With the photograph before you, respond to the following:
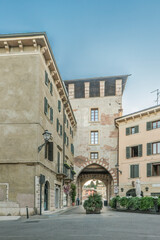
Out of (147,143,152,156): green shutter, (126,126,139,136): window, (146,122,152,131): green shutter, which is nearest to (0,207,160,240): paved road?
(147,143,152,156): green shutter

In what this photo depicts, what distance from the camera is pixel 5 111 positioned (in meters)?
20.9

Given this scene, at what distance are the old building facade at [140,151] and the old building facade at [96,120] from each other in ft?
10.2

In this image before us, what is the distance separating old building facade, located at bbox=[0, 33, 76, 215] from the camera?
64.3 feet

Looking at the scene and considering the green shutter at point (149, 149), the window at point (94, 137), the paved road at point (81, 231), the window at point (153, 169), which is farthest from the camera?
the window at point (94, 137)

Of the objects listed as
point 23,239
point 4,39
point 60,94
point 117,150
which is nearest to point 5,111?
point 4,39

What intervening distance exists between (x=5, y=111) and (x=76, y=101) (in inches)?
967

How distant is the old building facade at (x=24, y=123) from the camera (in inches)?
772

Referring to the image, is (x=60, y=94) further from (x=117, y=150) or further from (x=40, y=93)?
(x=117, y=150)

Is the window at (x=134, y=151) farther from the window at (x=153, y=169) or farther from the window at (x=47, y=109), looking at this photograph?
the window at (x=47, y=109)

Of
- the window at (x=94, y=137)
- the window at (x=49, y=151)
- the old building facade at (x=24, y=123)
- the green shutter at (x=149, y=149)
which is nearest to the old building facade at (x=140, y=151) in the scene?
the green shutter at (x=149, y=149)

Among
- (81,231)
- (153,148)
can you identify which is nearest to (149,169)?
(153,148)

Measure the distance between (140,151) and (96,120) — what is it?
9.52 metres

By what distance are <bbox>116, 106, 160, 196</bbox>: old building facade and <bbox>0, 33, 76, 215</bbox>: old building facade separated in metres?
14.5

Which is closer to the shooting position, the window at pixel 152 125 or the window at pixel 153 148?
the window at pixel 153 148
